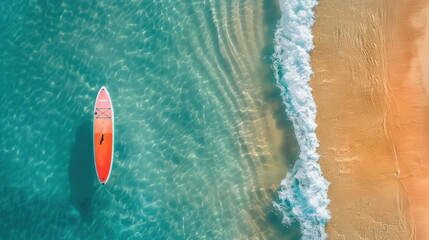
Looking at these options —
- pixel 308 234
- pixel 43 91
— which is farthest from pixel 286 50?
pixel 43 91

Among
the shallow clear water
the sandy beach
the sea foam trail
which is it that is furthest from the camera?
the shallow clear water

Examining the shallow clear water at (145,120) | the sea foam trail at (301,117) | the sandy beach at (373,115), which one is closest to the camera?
the sandy beach at (373,115)

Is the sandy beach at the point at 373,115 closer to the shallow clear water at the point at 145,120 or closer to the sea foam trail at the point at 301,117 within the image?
the sea foam trail at the point at 301,117

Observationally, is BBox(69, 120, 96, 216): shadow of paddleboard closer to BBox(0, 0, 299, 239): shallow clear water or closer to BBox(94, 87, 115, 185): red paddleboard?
BBox(0, 0, 299, 239): shallow clear water

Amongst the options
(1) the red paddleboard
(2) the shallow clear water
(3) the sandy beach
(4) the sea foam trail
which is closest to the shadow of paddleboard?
(2) the shallow clear water

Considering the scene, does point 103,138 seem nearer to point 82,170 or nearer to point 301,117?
point 82,170

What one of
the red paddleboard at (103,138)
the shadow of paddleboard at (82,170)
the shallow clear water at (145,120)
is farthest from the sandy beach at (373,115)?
the shadow of paddleboard at (82,170)
